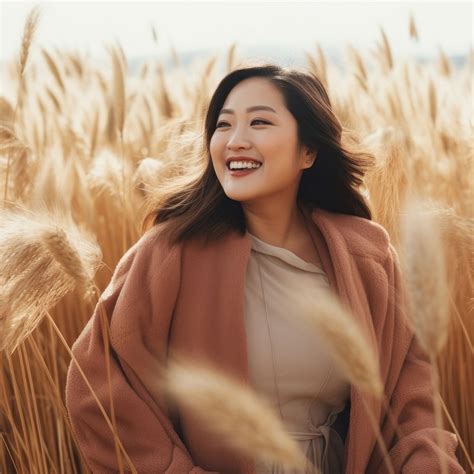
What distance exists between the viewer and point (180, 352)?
65.2 inches

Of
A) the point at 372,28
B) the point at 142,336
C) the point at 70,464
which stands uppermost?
the point at 372,28

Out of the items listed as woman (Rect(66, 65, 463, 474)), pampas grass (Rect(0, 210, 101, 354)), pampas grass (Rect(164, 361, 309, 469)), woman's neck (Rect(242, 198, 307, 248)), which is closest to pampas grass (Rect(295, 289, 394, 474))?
pampas grass (Rect(164, 361, 309, 469))

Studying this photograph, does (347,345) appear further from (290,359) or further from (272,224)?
(272,224)

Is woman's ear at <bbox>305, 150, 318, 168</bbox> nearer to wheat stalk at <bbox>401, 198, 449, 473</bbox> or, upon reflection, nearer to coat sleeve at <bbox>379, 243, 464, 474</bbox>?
coat sleeve at <bbox>379, 243, 464, 474</bbox>

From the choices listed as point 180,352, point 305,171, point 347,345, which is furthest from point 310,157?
point 347,345

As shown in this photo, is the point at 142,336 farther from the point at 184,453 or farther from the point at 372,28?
the point at 372,28

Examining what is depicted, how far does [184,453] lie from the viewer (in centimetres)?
161

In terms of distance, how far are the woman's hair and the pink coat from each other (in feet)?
0.18

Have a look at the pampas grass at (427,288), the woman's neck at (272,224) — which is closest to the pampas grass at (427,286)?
the pampas grass at (427,288)

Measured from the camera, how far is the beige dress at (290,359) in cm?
166

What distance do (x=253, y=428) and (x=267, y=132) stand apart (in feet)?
2.95

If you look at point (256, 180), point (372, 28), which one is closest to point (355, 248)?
point (256, 180)

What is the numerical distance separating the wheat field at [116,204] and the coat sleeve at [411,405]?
60mm

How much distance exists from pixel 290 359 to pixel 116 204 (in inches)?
39.5
